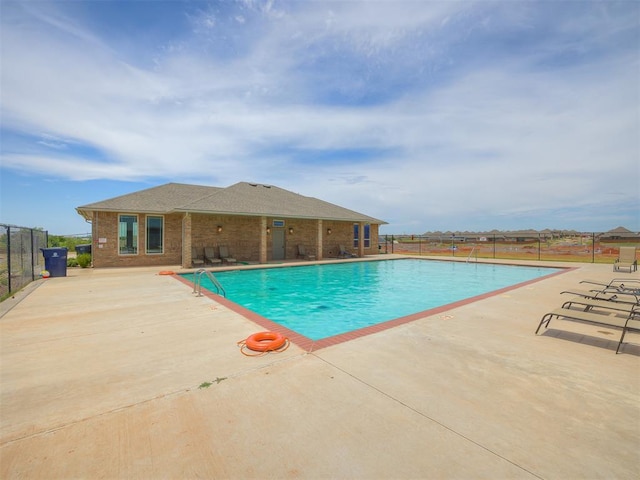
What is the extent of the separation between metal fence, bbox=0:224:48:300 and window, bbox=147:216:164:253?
4721 mm

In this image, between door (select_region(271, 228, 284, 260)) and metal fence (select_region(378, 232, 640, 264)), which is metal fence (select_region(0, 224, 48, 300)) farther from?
metal fence (select_region(378, 232, 640, 264))

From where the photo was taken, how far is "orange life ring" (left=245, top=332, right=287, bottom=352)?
4.17 metres

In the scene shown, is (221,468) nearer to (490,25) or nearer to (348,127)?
(490,25)

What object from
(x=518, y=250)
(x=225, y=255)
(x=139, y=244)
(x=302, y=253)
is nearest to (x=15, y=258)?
(x=139, y=244)

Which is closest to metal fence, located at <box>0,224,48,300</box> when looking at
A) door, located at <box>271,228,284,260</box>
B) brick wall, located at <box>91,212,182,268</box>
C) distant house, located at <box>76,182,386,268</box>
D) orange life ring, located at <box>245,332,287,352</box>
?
brick wall, located at <box>91,212,182,268</box>

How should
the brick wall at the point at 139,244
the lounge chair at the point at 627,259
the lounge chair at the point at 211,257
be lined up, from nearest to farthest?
the lounge chair at the point at 627,259 < the brick wall at the point at 139,244 < the lounge chair at the point at 211,257

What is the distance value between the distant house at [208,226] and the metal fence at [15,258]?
3.37 meters

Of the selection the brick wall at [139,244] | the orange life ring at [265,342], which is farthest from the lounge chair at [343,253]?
the orange life ring at [265,342]

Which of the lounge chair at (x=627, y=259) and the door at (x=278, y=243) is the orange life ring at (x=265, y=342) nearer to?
the door at (x=278, y=243)

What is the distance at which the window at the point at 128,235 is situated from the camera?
603 inches

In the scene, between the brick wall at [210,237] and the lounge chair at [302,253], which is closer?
the brick wall at [210,237]

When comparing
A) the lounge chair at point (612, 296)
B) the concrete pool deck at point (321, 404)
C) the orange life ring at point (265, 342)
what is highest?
the lounge chair at point (612, 296)

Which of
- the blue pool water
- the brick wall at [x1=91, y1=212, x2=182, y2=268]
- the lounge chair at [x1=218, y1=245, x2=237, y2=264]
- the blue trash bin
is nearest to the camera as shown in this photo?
the blue pool water

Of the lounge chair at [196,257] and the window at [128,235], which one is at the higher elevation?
the window at [128,235]
